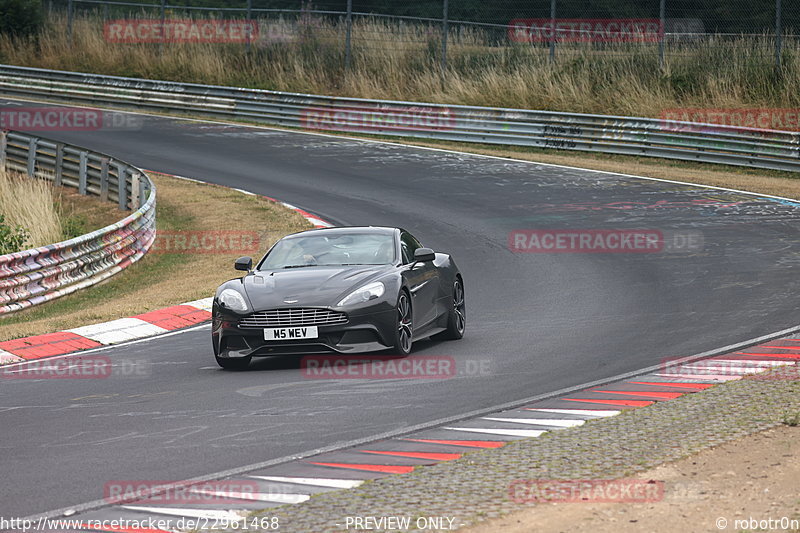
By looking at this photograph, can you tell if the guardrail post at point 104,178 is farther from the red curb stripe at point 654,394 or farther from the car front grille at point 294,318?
the red curb stripe at point 654,394

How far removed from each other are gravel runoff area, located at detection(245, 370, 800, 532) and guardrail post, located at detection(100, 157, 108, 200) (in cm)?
1813

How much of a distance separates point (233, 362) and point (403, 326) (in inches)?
65.8

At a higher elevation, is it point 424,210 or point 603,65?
point 603,65

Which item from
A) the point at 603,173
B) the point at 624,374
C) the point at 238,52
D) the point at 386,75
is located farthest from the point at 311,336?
the point at 238,52

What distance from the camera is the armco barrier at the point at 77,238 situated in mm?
15898

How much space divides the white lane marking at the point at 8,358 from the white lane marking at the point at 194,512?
6.36 meters

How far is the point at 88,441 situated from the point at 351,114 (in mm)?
26357

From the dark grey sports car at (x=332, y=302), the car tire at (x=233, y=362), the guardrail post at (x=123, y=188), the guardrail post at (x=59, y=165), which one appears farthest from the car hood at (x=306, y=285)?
the guardrail post at (x=59, y=165)

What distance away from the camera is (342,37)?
38.3 metres

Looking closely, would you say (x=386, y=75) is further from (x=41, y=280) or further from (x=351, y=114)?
(x=41, y=280)

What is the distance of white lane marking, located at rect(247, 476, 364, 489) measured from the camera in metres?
6.73

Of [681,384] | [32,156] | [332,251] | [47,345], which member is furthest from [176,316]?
[32,156]

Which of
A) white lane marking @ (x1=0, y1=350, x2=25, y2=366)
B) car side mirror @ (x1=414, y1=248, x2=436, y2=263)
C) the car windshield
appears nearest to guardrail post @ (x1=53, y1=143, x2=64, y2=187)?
white lane marking @ (x1=0, y1=350, x2=25, y2=366)

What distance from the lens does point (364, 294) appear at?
1100 centimetres
